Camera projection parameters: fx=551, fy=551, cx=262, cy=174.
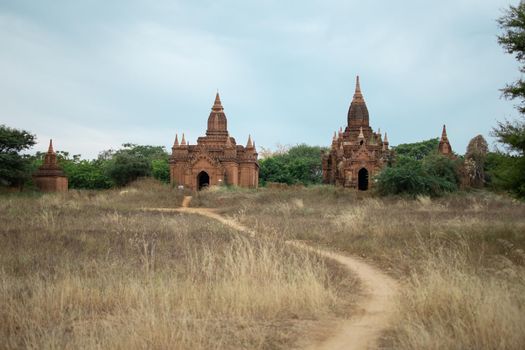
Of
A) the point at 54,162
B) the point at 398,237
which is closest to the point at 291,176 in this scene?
the point at 54,162

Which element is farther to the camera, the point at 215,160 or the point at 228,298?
the point at 215,160

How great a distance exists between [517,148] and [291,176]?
1738 inches

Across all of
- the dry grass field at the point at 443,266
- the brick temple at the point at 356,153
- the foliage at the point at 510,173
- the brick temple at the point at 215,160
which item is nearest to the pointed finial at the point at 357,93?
the brick temple at the point at 356,153

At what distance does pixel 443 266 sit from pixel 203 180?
118 feet

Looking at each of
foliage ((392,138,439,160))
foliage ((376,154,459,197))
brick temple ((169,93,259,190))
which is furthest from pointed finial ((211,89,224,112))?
foliage ((392,138,439,160))

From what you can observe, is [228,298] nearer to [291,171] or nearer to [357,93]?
[357,93]

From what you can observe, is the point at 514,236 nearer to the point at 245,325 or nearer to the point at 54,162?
the point at 245,325

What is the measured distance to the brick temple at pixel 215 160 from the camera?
39531mm

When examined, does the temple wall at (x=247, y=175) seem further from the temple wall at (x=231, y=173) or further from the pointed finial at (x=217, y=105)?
the pointed finial at (x=217, y=105)

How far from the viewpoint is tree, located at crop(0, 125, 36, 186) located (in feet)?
109

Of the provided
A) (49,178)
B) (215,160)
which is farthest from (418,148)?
(49,178)

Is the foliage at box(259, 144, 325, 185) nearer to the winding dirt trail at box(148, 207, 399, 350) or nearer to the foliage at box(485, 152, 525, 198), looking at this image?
the foliage at box(485, 152, 525, 198)

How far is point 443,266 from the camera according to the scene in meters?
6.90

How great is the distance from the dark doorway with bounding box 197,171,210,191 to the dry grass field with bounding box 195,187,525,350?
17.6 metres
